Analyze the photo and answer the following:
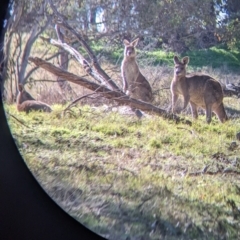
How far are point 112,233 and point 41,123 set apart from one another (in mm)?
602

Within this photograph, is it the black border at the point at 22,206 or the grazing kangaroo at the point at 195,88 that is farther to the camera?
the black border at the point at 22,206

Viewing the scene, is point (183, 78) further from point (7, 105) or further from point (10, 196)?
point (10, 196)

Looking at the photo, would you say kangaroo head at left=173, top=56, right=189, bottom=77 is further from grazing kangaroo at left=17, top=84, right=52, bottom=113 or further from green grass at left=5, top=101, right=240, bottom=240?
grazing kangaroo at left=17, top=84, right=52, bottom=113

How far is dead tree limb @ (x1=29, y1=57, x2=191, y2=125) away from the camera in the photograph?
8.07 feet

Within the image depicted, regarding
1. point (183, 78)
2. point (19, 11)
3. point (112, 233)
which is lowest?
point (112, 233)

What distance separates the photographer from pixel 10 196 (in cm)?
262

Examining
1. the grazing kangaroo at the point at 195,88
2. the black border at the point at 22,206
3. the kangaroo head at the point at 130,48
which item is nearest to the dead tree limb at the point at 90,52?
the kangaroo head at the point at 130,48

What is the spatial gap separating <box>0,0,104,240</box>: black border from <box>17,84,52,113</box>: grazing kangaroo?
10 centimetres

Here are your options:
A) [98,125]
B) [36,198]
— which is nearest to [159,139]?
[98,125]

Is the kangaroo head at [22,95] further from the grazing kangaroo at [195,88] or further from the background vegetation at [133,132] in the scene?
the grazing kangaroo at [195,88]

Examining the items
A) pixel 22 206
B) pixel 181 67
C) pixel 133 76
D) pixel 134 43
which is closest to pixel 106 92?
pixel 133 76

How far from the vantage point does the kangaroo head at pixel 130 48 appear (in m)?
2.46

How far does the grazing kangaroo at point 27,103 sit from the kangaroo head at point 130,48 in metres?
0.44

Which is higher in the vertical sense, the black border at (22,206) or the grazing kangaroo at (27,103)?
the grazing kangaroo at (27,103)
